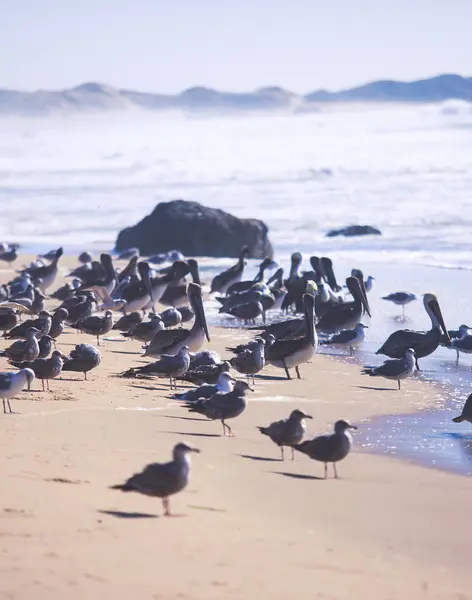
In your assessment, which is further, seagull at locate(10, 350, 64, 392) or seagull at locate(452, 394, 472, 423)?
seagull at locate(10, 350, 64, 392)

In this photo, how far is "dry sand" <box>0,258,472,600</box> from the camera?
22.6ft

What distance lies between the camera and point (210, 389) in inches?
471

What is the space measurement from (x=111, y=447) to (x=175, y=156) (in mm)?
75726

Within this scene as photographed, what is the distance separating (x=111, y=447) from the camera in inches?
384

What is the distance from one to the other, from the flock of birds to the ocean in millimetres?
530

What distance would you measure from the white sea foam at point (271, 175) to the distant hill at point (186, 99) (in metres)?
2.51

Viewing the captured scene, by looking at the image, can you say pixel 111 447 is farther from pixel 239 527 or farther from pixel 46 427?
A: pixel 239 527

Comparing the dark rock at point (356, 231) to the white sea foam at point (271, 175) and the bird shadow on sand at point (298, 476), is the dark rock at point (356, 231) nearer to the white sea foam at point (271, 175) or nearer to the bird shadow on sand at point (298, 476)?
the white sea foam at point (271, 175)

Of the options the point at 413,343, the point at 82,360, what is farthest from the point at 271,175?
the point at 82,360

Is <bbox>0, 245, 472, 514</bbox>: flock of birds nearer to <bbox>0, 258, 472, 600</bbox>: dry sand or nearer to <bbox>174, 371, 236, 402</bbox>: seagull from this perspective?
<bbox>174, 371, 236, 402</bbox>: seagull

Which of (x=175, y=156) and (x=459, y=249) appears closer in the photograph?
(x=459, y=249)

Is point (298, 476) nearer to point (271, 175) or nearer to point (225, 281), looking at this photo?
point (225, 281)

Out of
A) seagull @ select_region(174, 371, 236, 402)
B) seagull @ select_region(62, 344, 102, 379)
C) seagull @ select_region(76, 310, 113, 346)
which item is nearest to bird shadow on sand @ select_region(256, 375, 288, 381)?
seagull @ select_region(62, 344, 102, 379)

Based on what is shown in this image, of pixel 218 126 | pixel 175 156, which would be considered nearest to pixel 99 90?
pixel 218 126
